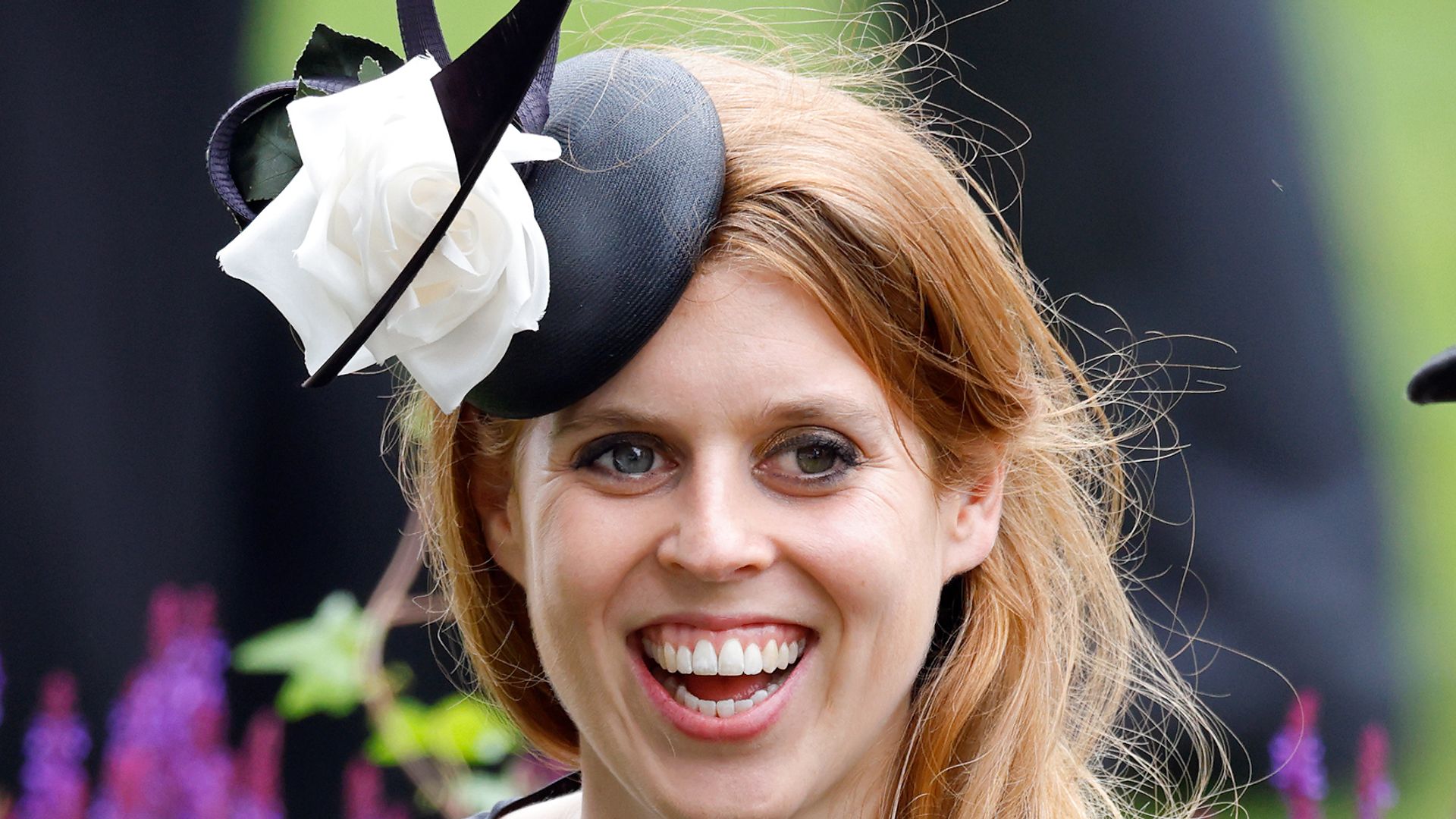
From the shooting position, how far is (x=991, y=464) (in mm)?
1550

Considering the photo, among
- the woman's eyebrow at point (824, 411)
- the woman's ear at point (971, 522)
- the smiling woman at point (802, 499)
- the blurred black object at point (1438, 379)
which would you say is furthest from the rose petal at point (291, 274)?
the blurred black object at point (1438, 379)

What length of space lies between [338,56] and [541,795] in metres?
1.05

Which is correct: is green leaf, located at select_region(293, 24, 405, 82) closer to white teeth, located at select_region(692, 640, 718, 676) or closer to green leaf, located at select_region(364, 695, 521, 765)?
white teeth, located at select_region(692, 640, 718, 676)

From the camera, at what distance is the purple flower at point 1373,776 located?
2430mm

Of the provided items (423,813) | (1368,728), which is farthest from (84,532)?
(1368,728)

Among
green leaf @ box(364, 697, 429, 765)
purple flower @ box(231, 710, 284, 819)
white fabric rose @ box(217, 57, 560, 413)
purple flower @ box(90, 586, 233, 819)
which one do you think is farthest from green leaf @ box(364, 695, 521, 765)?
white fabric rose @ box(217, 57, 560, 413)

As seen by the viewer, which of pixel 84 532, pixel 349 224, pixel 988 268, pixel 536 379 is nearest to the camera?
pixel 349 224

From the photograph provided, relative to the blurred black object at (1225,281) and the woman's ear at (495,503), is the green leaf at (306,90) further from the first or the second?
the blurred black object at (1225,281)

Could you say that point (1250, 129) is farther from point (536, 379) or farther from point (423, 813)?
point (423, 813)

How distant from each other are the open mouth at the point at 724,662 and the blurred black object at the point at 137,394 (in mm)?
1245

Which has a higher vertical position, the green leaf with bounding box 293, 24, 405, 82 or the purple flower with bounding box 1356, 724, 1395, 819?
the green leaf with bounding box 293, 24, 405, 82

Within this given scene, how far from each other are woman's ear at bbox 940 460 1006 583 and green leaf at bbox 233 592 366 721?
50.1 inches

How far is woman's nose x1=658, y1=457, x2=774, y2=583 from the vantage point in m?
1.33

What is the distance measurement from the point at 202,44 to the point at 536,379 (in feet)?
4.74
